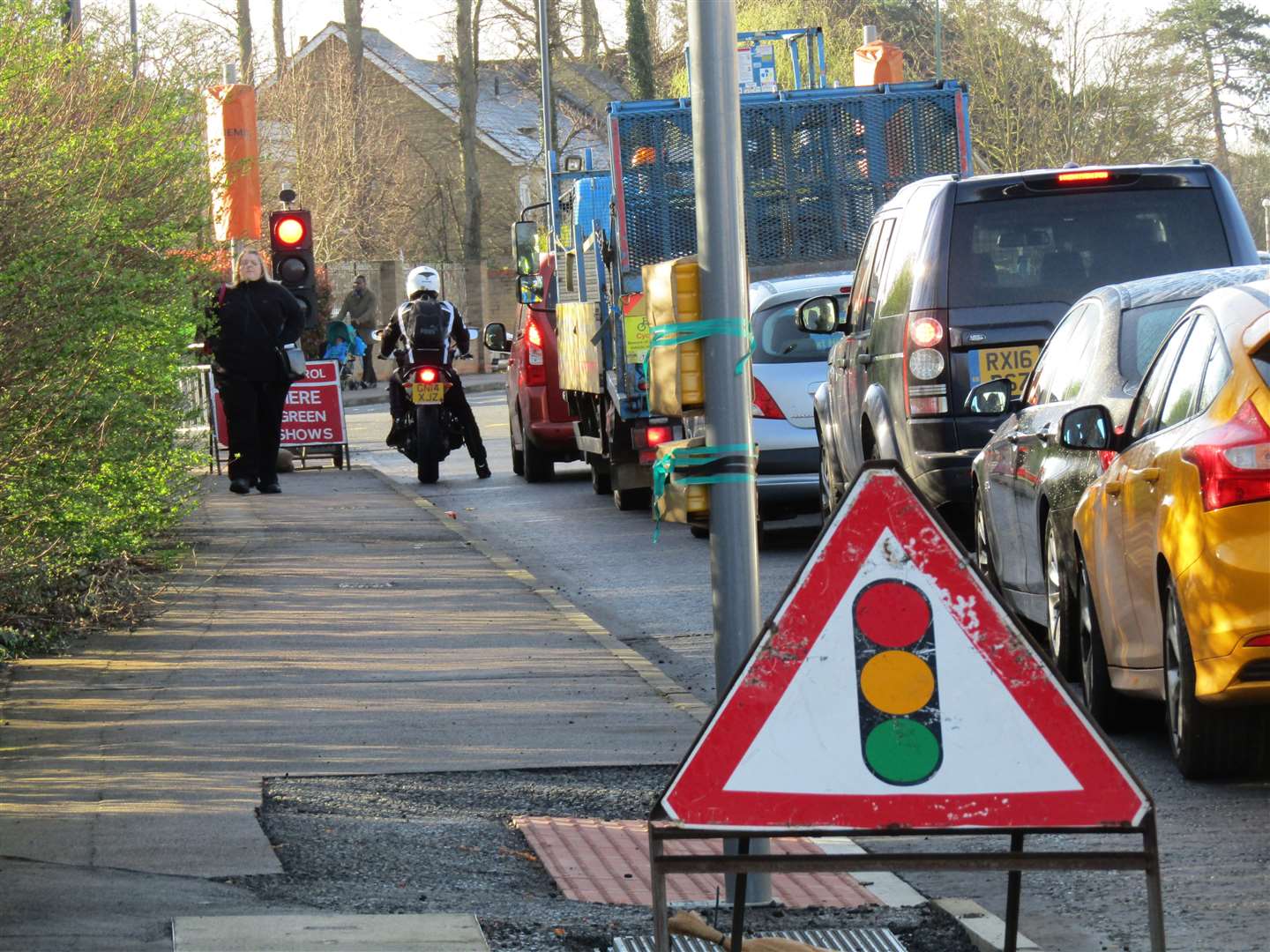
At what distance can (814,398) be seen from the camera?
13867 mm

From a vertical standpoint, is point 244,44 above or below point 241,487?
above

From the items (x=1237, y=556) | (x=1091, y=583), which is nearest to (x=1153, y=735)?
(x=1091, y=583)

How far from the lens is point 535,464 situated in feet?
70.6

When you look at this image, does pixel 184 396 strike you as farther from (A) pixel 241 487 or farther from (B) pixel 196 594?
(A) pixel 241 487

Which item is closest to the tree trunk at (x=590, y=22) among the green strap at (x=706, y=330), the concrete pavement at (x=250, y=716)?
the concrete pavement at (x=250, y=716)

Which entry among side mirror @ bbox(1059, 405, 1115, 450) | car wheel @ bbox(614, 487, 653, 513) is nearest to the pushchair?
car wheel @ bbox(614, 487, 653, 513)

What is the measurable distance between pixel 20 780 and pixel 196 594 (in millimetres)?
5181

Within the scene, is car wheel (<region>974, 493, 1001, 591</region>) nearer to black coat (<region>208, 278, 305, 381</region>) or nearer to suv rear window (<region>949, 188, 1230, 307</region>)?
suv rear window (<region>949, 188, 1230, 307</region>)

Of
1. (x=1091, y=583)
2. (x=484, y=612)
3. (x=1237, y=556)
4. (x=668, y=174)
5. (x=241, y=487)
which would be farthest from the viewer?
(x=241, y=487)

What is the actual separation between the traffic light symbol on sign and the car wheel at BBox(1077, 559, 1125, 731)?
12.2 feet

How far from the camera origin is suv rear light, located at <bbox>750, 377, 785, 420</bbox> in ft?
48.1

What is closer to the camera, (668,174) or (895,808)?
(895,808)

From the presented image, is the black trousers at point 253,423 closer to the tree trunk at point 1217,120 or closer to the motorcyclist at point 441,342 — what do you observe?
the motorcyclist at point 441,342

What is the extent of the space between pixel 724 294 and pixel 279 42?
5001 centimetres
